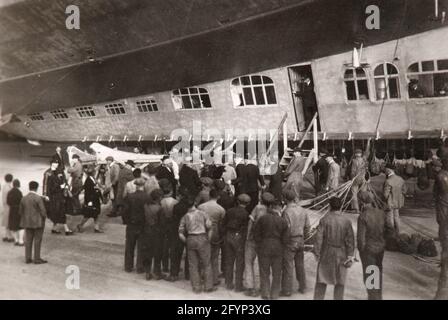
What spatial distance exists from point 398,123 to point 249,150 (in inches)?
225

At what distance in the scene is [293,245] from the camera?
8.36 m

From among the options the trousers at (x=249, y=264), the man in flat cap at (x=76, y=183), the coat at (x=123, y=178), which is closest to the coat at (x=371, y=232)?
the trousers at (x=249, y=264)

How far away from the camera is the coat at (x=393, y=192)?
438 inches

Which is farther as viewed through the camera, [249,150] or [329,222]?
[249,150]

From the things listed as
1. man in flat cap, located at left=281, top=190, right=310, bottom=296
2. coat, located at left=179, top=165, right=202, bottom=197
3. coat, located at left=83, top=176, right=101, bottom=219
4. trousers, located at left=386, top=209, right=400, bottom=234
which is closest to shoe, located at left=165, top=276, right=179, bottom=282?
man in flat cap, located at left=281, top=190, right=310, bottom=296

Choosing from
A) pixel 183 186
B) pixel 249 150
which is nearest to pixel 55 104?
pixel 249 150

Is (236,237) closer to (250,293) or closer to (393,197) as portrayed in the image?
(250,293)

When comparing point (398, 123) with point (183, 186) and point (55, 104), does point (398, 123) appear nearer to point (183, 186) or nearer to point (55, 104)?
point (183, 186)

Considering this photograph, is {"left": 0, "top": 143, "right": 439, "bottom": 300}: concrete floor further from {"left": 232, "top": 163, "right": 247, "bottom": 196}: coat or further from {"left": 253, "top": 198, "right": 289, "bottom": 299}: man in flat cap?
{"left": 232, "top": 163, "right": 247, "bottom": 196}: coat

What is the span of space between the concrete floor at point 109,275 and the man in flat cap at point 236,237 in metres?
0.32

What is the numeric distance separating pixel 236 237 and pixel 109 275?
9.47ft

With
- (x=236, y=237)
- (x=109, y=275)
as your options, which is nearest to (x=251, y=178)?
(x=236, y=237)

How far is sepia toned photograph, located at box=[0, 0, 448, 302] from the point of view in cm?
846

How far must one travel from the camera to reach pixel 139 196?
31.4 feet
